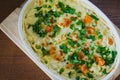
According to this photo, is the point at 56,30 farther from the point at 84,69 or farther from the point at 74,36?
the point at 84,69

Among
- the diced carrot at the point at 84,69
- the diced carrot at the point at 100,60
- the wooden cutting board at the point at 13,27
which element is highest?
the wooden cutting board at the point at 13,27

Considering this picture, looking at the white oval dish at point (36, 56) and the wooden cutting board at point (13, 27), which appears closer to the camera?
the white oval dish at point (36, 56)

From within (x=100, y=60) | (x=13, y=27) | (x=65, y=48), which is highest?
(x=13, y=27)

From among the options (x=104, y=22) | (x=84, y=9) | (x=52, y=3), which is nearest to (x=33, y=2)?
(x=52, y=3)

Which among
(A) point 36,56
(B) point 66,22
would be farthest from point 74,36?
(A) point 36,56

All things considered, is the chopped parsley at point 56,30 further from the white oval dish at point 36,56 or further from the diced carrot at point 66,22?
the white oval dish at point 36,56

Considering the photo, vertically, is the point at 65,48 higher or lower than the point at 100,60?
higher

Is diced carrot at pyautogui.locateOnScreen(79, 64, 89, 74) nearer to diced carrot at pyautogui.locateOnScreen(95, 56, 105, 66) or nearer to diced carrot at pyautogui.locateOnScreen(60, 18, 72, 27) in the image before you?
diced carrot at pyautogui.locateOnScreen(95, 56, 105, 66)

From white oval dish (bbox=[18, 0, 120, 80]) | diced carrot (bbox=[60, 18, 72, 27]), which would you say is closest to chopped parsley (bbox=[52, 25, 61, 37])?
diced carrot (bbox=[60, 18, 72, 27])

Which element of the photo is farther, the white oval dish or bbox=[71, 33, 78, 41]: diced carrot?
bbox=[71, 33, 78, 41]: diced carrot

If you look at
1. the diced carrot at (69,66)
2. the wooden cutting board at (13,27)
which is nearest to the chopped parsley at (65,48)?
the diced carrot at (69,66)

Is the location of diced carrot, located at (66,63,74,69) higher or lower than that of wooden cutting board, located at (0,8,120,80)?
lower

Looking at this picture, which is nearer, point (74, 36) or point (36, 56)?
point (36, 56)
